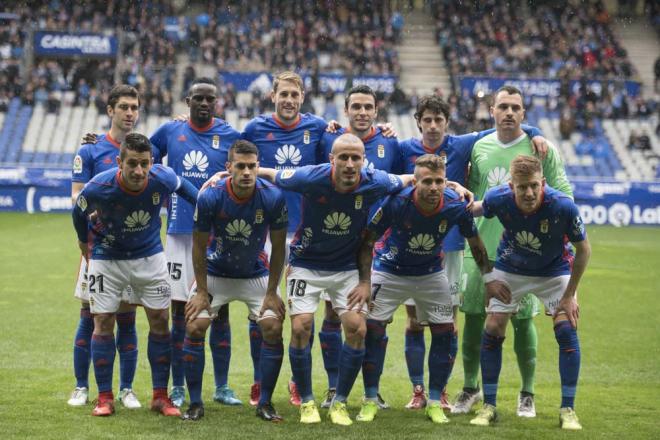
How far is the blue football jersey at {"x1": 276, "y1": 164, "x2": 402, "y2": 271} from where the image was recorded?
689 centimetres

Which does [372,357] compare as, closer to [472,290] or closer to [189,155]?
[472,290]

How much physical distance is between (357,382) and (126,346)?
2247 millimetres

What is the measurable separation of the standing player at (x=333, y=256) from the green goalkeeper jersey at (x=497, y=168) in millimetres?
959

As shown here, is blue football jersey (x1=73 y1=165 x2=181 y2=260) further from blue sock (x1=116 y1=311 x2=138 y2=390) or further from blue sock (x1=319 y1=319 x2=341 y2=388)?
blue sock (x1=319 y1=319 x2=341 y2=388)

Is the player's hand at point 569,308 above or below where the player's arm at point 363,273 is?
below

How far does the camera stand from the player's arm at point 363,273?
6965 millimetres

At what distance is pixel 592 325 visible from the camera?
11977 millimetres

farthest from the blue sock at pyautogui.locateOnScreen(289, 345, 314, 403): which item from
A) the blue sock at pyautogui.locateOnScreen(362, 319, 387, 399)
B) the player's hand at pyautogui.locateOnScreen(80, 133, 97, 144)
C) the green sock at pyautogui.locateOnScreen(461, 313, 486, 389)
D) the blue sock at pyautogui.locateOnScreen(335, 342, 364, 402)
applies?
the player's hand at pyautogui.locateOnScreen(80, 133, 97, 144)

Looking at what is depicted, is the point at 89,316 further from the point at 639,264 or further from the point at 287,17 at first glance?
the point at 287,17

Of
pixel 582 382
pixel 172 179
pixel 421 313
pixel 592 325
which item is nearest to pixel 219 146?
pixel 172 179

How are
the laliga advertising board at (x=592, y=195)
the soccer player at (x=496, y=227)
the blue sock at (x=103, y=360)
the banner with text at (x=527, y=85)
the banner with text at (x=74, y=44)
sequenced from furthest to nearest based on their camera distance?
the banner with text at (x=74, y=44), the banner with text at (x=527, y=85), the laliga advertising board at (x=592, y=195), the soccer player at (x=496, y=227), the blue sock at (x=103, y=360)

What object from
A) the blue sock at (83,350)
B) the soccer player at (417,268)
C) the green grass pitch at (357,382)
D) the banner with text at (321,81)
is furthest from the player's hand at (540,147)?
the banner with text at (321,81)

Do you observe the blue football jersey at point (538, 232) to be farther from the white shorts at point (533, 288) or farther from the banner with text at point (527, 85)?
the banner with text at point (527, 85)

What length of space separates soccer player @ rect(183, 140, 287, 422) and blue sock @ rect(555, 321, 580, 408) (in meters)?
1.98
